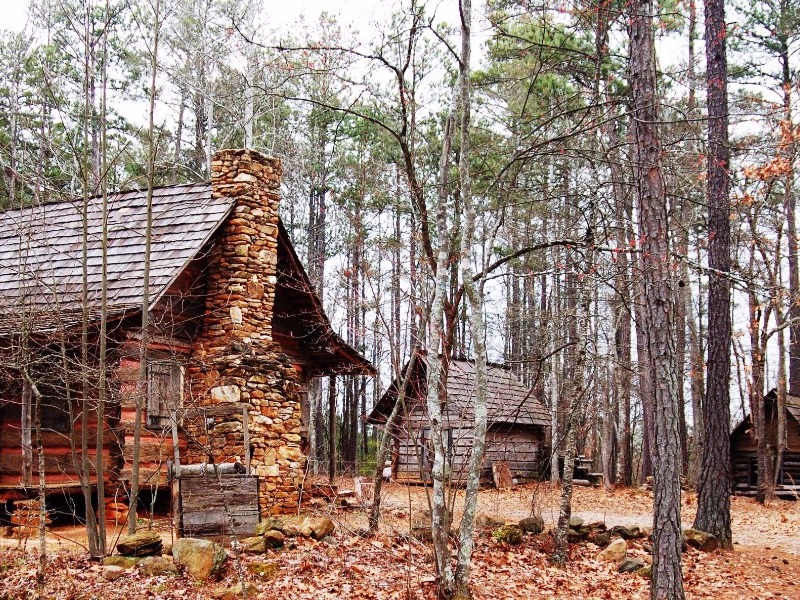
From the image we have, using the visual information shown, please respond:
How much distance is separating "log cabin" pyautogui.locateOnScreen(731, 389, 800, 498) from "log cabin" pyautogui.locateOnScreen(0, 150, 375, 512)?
1343 cm

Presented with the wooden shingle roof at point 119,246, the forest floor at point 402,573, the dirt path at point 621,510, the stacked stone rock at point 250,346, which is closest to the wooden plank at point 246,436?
the stacked stone rock at point 250,346

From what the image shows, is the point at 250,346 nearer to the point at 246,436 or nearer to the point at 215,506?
the point at 246,436

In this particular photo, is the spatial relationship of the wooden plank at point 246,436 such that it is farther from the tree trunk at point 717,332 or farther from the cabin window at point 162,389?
the tree trunk at point 717,332

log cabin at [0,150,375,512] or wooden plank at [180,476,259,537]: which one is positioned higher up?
log cabin at [0,150,375,512]

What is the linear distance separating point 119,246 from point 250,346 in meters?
3.36

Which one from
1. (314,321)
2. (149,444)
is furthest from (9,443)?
(314,321)

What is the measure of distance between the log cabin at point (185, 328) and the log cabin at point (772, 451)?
44.1 feet

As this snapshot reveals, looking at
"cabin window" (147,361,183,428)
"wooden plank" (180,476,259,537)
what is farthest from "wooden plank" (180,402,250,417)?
"wooden plank" (180,476,259,537)

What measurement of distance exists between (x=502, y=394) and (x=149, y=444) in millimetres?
14478

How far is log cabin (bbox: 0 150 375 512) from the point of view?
13383mm

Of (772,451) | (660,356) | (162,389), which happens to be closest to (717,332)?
(660,356)

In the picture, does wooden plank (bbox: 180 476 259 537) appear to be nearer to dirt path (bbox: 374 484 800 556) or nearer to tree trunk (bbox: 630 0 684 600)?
dirt path (bbox: 374 484 800 556)

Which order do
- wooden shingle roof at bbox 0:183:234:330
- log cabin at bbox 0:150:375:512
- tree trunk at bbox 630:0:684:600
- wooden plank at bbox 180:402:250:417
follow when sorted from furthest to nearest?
1. wooden plank at bbox 180:402:250:417
2. wooden shingle roof at bbox 0:183:234:330
3. log cabin at bbox 0:150:375:512
4. tree trunk at bbox 630:0:684:600

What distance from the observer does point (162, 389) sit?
1428cm
